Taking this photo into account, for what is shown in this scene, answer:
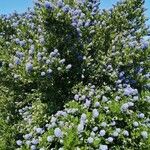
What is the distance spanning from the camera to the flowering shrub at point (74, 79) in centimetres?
916

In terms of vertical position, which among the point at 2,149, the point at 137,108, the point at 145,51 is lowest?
the point at 2,149

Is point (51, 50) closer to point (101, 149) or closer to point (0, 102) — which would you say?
point (0, 102)

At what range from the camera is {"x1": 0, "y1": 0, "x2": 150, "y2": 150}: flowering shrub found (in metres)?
9.16

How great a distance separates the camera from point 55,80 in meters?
10.7

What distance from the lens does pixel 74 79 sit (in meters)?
11.0

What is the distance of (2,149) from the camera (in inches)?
429

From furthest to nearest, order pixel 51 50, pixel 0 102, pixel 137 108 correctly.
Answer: pixel 0 102 < pixel 51 50 < pixel 137 108

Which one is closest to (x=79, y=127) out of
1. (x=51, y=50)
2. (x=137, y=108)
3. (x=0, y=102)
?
(x=137, y=108)

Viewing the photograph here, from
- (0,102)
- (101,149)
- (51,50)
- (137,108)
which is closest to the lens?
(101,149)

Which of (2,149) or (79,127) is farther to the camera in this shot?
(2,149)

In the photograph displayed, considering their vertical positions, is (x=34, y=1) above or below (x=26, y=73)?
above

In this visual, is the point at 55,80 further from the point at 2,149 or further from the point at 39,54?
the point at 2,149

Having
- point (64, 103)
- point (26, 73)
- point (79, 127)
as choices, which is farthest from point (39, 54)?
point (79, 127)

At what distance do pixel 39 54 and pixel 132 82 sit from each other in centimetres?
266
